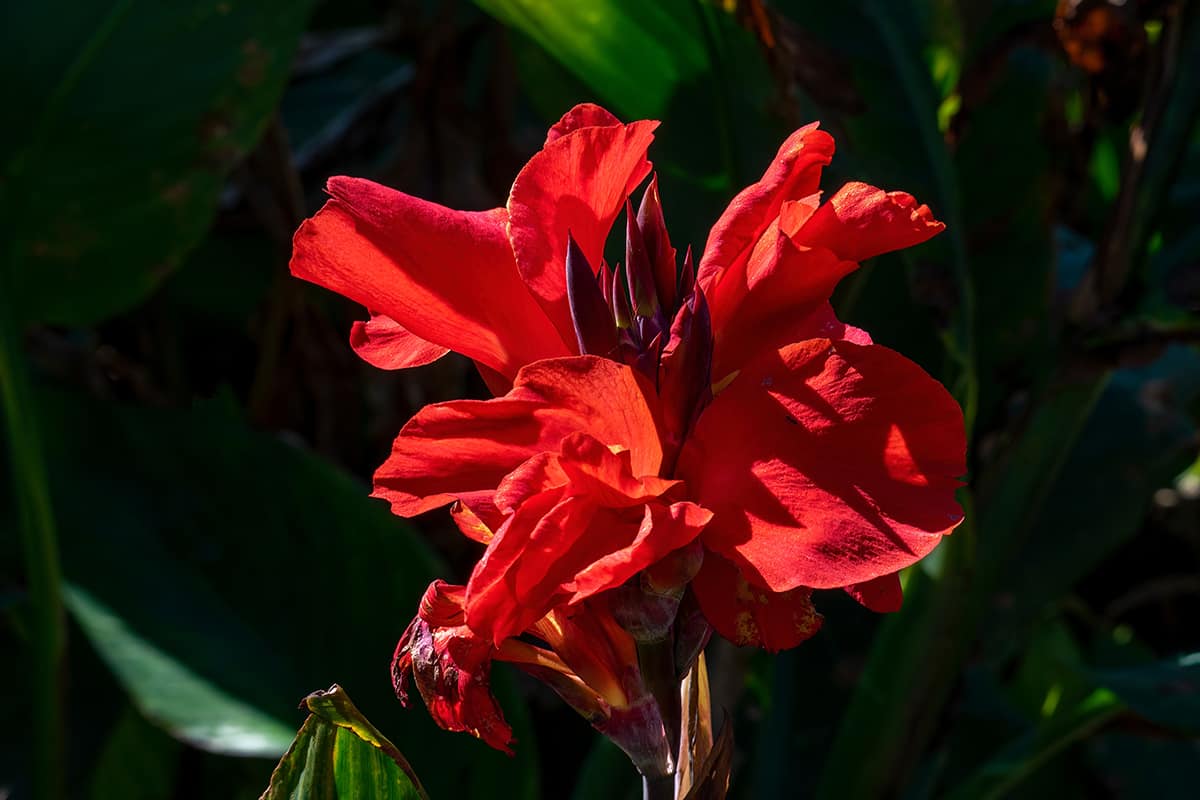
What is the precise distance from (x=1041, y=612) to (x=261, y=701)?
2.59 ft

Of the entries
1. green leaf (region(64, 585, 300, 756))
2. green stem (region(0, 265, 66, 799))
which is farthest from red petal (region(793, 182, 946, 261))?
green stem (region(0, 265, 66, 799))

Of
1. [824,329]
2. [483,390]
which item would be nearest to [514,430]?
[824,329]

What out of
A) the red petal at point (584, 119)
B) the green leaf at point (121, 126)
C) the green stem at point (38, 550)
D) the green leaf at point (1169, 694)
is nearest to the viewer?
the red petal at point (584, 119)

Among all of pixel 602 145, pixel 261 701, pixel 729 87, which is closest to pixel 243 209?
pixel 261 701

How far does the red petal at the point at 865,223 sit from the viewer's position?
0.40m

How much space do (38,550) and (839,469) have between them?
2.74 feet

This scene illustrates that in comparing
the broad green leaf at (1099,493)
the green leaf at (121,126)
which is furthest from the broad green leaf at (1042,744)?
the green leaf at (121,126)

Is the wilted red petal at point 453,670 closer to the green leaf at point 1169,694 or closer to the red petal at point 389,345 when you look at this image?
the red petal at point 389,345

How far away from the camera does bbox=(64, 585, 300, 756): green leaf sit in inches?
37.2

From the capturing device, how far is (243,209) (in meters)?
1.64

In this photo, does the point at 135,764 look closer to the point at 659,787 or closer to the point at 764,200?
the point at 659,787

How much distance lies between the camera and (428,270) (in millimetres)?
424

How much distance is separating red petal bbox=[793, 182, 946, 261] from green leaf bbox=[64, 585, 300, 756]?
→ 70cm

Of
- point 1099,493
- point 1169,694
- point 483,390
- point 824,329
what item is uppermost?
point 824,329
